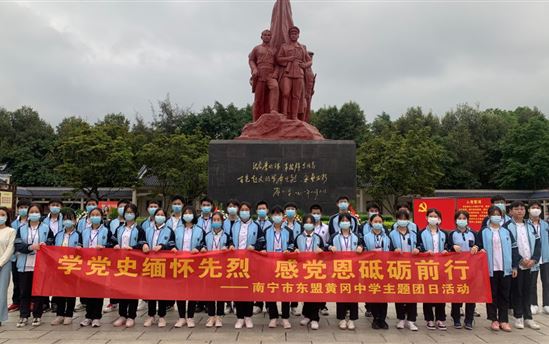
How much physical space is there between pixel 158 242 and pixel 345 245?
2.22 meters

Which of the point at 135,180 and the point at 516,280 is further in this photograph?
the point at 135,180

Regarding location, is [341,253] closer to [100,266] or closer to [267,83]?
[100,266]

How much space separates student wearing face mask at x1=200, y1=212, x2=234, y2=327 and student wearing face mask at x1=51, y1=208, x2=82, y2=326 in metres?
1.56

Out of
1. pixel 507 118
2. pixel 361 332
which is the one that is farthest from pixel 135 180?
pixel 507 118

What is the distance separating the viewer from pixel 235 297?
520 centimetres

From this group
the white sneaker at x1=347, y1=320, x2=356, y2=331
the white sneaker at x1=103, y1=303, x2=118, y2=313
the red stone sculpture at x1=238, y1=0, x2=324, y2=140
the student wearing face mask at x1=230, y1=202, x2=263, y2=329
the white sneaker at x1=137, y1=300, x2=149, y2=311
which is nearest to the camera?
the white sneaker at x1=347, y1=320, x2=356, y2=331

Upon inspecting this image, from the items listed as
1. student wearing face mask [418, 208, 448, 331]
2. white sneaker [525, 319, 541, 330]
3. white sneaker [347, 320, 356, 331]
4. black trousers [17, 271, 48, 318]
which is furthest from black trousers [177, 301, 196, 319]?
white sneaker [525, 319, 541, 330]

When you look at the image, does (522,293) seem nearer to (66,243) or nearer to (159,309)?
(159,309)

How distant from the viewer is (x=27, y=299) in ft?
17.6

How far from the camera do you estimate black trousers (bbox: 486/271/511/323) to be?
5.22 meters

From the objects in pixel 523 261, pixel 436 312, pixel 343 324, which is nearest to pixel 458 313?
pixel 436 312

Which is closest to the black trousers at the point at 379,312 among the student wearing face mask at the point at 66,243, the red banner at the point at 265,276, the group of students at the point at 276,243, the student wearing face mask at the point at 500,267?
the group of students at the point at 276,243

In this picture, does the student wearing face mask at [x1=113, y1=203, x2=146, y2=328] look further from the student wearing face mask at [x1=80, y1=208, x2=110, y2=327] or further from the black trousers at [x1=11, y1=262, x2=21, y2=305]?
the black trousers at [x1=11, y1=262, x2=21, y2=305]

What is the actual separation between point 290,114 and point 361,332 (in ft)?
25.6
